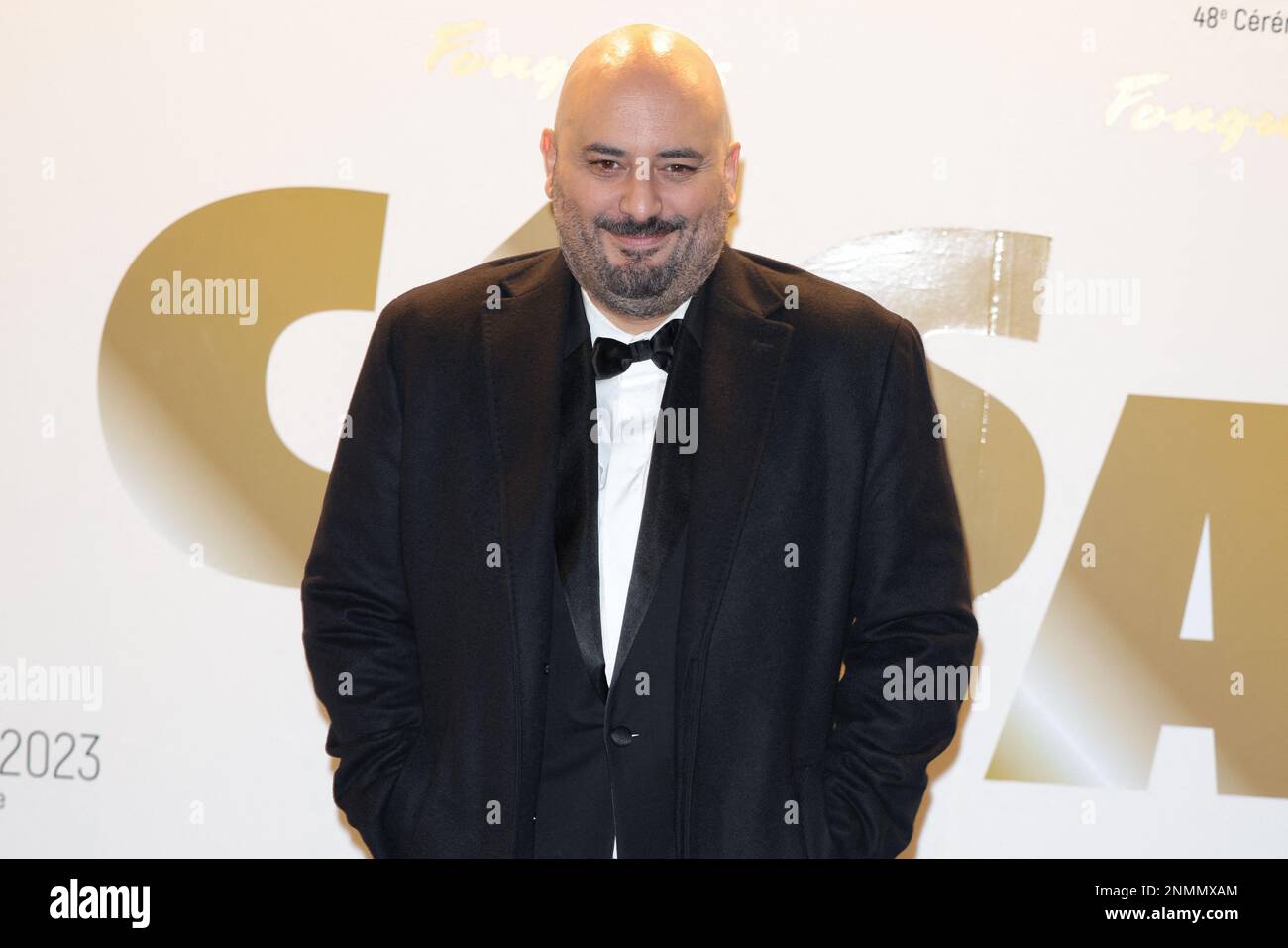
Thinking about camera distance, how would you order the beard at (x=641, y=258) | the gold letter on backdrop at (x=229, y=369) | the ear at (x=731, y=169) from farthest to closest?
1. the gold letter on backdrop at (x=229, y=369)
2. the ear at (x=731, y=169)
3. the beard at (x=641, y=258)

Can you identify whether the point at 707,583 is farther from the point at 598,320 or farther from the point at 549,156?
the point at 549,156

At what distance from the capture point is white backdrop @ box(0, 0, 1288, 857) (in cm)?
344

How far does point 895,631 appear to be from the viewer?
91.1 inches

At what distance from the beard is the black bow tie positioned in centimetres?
5

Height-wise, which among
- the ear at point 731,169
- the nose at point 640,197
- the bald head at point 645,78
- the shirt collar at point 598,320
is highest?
the bald head at point 645,78

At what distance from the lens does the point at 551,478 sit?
229 centimetres

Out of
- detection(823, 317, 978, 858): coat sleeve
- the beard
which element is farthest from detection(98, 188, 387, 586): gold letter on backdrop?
detection(823, 317, 978, 858): coat sleeve

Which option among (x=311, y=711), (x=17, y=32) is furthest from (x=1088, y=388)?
(x=17, y=32)

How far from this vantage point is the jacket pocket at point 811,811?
2.25 m

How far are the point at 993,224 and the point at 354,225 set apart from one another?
172 centimetres

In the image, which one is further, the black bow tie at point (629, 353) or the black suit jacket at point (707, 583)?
the black bow tie at point (629, 353)

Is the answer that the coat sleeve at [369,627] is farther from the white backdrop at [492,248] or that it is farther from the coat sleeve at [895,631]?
the white backdrop at [492,248]

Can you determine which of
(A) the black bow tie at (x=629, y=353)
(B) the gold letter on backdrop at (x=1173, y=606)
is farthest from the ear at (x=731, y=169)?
(B) the gold letter on backdrop at (x=1173, y=606)

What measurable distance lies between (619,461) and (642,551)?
0.65 ft
